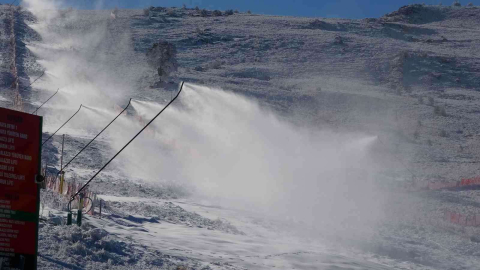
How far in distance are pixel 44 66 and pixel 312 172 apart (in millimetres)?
28845

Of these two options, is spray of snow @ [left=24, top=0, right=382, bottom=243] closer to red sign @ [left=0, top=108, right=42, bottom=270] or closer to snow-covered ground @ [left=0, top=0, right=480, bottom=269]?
snow-covered ground @ [left=0, top=0, right=480, bottom=269]

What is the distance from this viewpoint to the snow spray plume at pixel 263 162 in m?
24.5

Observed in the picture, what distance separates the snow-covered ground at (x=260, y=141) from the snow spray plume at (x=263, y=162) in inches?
4.6

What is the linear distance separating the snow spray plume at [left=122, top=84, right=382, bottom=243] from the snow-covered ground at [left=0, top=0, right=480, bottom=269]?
116 mm

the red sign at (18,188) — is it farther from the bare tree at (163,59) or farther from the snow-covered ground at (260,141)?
the bare tree at (163,59)

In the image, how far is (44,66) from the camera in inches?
2064

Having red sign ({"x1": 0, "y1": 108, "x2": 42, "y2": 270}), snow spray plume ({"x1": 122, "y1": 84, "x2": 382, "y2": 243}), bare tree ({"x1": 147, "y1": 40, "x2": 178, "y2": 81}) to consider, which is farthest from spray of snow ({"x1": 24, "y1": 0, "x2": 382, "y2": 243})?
red sign ({"x1": 0, "y1": 108, "x2": 42, "y2": 270})

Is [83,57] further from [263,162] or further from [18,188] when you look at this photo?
[18,188]

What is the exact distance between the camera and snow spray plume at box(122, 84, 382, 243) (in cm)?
2455

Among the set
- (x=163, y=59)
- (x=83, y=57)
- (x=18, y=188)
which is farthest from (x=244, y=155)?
(x=83, y=57)

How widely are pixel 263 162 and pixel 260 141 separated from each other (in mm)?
2889

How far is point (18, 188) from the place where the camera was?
7.46 m

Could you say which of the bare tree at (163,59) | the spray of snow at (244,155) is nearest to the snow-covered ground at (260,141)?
the spray of snow at (244,155)

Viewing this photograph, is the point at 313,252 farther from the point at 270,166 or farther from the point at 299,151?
the point at 299,151
